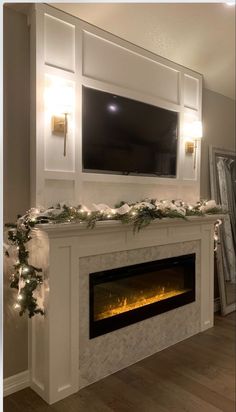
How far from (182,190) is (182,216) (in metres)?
0.70

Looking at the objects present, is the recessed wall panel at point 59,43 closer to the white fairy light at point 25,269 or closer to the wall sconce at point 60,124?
the wall sconce at point 60,124

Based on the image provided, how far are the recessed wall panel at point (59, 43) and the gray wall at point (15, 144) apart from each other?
0.51ft

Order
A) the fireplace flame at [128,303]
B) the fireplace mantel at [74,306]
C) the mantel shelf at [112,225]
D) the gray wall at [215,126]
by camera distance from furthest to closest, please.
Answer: the gray wall at [215,126]
the fireplace flame at [128,303]
the fireplace mantel at [74,306]
the mantel shelf at [112,225]

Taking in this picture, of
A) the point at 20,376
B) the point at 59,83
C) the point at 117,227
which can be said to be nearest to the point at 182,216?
the point at 117,227

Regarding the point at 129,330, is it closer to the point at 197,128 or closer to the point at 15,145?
the point at 15,145

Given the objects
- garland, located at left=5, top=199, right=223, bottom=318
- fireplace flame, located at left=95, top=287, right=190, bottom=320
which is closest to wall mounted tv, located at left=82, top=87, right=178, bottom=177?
garland, located at left=5, top=199, right=223, bottom=318

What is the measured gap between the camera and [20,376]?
2314 millimetres

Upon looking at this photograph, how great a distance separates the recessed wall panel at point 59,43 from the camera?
7.52ft

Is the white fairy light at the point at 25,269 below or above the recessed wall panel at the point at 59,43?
below

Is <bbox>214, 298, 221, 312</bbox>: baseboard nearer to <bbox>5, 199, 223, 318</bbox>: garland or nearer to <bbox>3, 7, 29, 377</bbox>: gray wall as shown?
<bbox>5, 199, 223, 318</bbox>: garland

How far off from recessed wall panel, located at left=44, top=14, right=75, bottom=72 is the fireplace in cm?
162

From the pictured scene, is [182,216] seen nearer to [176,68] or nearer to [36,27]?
[176,68]

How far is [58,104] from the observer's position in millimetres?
2338

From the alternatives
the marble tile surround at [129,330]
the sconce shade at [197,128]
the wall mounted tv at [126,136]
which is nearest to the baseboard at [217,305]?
the marble tile surround at [129,330]
